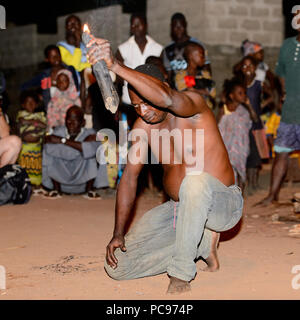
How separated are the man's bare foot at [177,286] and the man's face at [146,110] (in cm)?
91

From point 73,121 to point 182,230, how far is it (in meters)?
4.13

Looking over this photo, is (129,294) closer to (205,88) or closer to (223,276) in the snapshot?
(223,276)

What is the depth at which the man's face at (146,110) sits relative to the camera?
3342 mm

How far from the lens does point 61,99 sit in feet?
24.9

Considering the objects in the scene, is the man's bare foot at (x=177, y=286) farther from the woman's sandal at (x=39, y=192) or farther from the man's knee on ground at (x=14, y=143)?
the woman's sandal at (x=39, y=192)

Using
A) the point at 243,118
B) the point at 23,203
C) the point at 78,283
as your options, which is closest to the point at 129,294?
the point at 78,283

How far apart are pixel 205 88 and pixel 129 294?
415 centimetres

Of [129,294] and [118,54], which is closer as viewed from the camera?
[129,294]

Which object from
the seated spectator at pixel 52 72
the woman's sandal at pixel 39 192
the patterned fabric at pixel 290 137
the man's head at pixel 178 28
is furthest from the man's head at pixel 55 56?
the patterned fabric at pixel 290 137

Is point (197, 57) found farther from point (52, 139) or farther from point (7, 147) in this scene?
point (7, 147)

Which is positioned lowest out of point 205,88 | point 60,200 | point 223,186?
point 60,200

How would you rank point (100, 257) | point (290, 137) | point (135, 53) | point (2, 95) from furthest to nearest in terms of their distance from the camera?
point (2, 95) < point (135, 53) < point (290, 137) < point (100, 257)

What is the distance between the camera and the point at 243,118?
23.4ft

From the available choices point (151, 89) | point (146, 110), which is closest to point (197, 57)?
point (146, 110)
